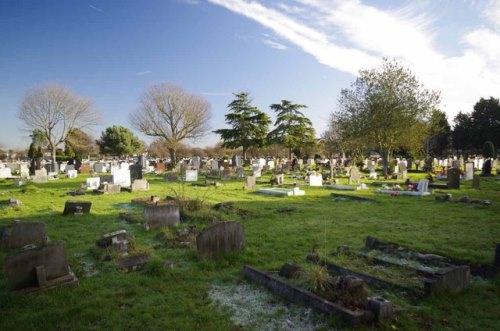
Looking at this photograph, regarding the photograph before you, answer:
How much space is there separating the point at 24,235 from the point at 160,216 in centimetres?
324

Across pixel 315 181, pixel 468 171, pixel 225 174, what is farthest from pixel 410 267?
pixel 225 174

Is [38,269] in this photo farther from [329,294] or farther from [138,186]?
[138,186]

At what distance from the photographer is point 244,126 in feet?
170

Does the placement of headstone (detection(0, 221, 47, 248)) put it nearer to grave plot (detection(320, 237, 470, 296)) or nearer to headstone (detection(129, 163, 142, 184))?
grave plot (detection(320, 237, 470, 296))

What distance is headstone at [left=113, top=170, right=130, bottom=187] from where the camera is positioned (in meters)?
20.3

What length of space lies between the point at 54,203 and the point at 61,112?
33676 mm

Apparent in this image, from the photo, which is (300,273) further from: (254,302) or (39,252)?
(39,252)

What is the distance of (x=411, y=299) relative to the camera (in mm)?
5012

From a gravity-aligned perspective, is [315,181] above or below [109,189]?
above

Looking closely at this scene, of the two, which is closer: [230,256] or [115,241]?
[230,256]

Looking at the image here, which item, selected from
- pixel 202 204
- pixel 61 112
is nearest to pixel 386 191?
pixel 202 204

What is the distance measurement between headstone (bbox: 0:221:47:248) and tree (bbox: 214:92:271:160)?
145 ft

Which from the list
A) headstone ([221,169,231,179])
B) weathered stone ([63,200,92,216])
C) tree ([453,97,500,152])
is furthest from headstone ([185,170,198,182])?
tree ([453,97,500,152])

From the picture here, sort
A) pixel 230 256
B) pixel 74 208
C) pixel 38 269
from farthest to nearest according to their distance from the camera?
pixel 74 208 < pixel 230 256 < pixel 38 269
